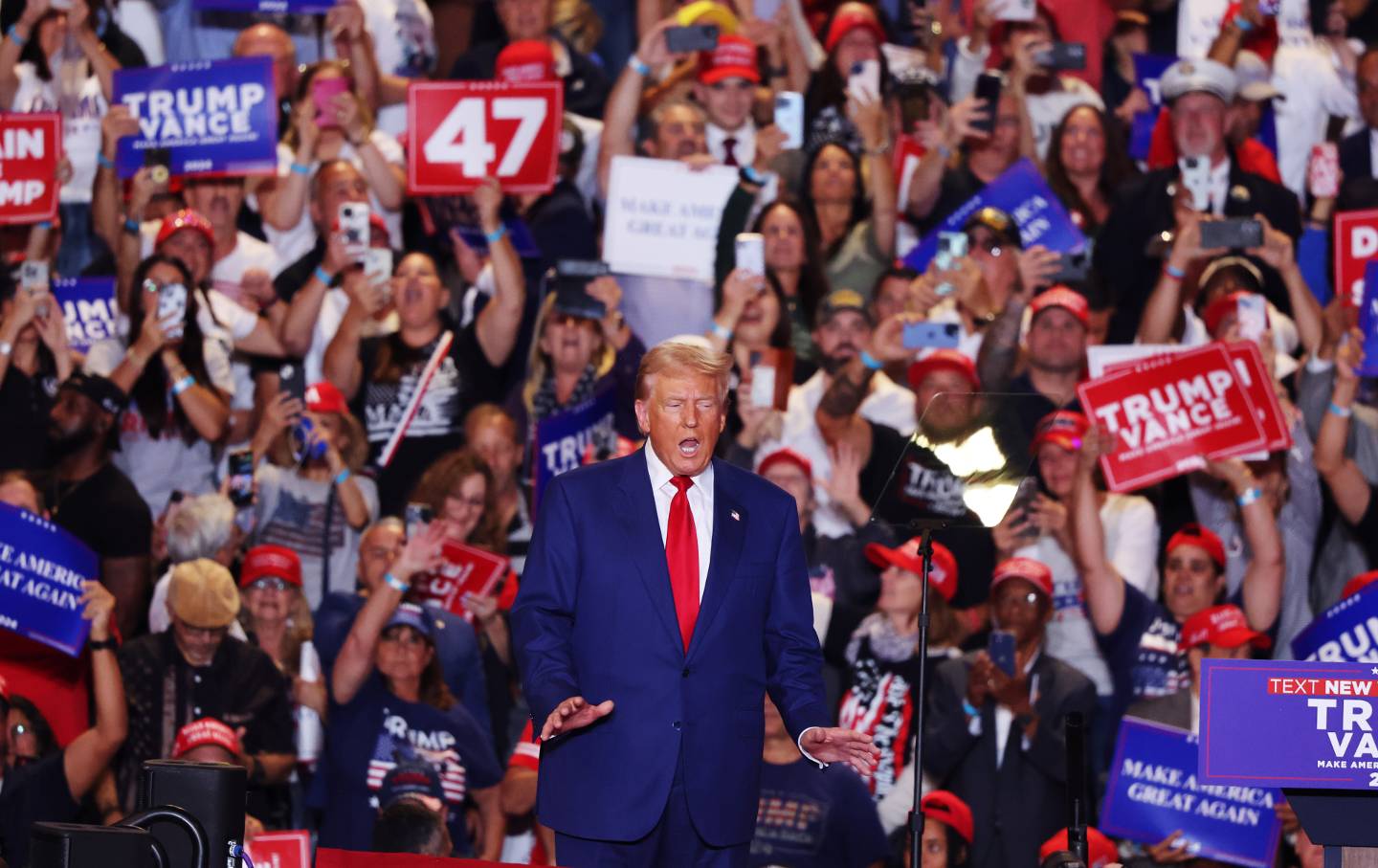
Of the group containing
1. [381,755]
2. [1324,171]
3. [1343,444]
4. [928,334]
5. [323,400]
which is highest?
[1324,171]

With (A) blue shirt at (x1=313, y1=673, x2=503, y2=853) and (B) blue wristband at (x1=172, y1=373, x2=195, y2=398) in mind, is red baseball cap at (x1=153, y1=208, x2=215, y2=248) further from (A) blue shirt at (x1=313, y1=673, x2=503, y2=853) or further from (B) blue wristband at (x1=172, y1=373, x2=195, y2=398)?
(A) blue shirt at (x1=313, y1=673, x2=503, y2=853)

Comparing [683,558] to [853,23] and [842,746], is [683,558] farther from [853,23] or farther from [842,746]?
[853,23]

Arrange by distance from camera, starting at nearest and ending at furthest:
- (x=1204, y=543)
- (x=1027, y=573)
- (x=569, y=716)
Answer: (x=569, y=716) < (x=1027, y=573) < (x=1204, y=543)

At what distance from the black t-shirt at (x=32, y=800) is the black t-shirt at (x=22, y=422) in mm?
1385

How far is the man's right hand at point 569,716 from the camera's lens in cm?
392

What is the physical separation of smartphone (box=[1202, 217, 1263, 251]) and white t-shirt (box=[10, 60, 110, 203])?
173 inches

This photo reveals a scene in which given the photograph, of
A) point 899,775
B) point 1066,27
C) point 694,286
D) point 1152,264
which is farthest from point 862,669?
point 1066,27

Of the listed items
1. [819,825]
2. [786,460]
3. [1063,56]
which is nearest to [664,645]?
[819,825]

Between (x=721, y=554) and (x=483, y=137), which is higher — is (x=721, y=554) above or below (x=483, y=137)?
below

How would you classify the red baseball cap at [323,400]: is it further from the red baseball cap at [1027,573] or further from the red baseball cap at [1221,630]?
the red baseball cap at [1221,630]

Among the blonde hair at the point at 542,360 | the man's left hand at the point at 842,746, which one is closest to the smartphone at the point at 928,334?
the blonde hair at the point at 542,360

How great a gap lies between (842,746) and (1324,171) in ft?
17.7

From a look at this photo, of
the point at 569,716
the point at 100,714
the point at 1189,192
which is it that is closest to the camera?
the point at 569,716

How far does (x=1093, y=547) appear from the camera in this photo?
7.34 meters
